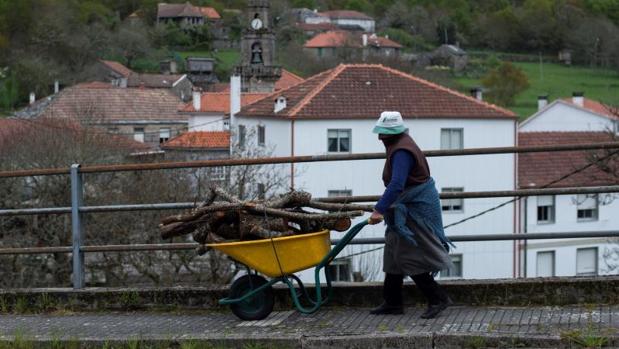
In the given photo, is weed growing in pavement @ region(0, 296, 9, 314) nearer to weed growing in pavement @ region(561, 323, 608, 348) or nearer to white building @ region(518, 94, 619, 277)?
weed growing in pavement @ region(561, 323, 608, 348)

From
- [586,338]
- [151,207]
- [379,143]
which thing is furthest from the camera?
[379,143]

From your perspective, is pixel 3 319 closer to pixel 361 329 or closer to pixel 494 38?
pixel 361 329

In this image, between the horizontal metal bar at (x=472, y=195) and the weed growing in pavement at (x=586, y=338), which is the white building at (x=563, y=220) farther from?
the weed growing in pavement at (x=586, y=338)

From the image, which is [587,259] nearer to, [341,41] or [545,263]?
[545,263]

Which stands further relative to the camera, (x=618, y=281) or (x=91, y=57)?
(x=91, y=57)

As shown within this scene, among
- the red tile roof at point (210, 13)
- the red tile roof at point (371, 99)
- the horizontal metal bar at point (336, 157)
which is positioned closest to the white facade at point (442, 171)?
the red tile roof at point (371, 99)

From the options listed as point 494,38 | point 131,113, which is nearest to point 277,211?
point 131,113

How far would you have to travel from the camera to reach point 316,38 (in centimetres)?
12275

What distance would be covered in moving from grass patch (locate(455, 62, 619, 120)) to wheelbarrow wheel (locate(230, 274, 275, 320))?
70124 mm

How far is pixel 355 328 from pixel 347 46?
98.3m

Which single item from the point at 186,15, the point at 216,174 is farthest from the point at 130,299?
the point at 186,15

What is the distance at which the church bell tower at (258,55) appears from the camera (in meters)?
83.2

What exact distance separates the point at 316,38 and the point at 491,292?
115 m

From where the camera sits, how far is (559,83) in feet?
323
